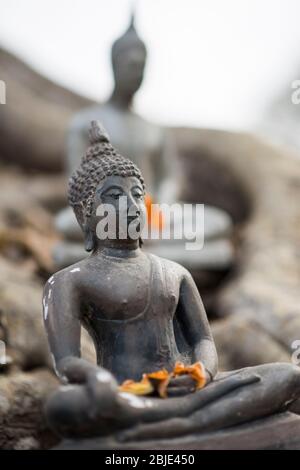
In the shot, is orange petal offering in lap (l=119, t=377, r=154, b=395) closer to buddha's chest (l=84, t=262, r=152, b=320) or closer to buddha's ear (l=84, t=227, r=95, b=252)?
buddha's chest (l=84, t=262, r=152, b=320)

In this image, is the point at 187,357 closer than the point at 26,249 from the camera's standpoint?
Yes

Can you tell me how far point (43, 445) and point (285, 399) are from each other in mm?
1392

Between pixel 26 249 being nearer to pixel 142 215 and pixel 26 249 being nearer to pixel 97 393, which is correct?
pixel 142 215

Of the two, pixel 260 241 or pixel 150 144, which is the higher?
pixel 150 144

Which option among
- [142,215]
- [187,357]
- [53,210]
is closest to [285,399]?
[187,357]

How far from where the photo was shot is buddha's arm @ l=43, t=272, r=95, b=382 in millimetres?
2236

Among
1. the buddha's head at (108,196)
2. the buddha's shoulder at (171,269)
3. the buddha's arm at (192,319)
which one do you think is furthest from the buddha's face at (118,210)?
the buddha's arm at (192,319)

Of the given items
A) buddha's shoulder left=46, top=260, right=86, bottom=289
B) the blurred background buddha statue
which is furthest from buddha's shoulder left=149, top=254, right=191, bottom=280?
the blurred background buddha statue

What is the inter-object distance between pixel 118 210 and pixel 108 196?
0.07m

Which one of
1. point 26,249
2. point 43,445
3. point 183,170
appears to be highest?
point 183,170

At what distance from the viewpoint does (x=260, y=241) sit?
5859 mm

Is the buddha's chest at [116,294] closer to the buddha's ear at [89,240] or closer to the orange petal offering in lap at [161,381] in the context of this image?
the buddha's ear at [89,240]

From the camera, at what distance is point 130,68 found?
5098 millimetres

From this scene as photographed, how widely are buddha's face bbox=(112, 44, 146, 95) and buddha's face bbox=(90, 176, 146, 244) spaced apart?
266 cm
